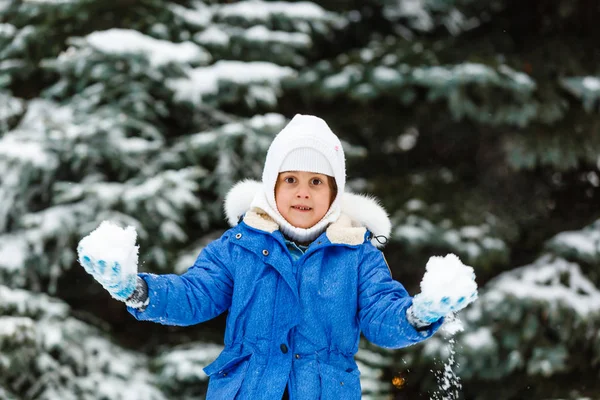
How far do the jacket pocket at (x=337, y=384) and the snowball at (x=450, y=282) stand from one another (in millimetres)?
468

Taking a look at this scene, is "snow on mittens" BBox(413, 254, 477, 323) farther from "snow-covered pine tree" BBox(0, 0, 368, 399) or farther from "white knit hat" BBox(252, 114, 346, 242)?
"snow-covered pine tree" BBox(0, 0, 368, 399)

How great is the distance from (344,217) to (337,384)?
580 millimetres

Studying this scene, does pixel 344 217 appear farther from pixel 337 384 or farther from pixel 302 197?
pixel 337 384

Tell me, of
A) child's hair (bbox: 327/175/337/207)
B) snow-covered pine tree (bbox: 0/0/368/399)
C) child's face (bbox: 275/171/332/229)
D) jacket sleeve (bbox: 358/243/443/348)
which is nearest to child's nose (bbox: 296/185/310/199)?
child's face (bbox: 275/171/332/229)

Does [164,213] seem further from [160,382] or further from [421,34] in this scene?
[421,34]

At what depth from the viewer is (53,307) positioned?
4758mm

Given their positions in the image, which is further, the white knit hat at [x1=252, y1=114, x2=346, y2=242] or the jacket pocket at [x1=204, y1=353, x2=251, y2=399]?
the white knit hat at [x1=252, y1=114, x2=346, y2=242]

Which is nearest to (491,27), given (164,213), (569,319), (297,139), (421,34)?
(421,34)

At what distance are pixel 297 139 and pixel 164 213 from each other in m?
2.32

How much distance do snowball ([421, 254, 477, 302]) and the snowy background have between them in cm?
296

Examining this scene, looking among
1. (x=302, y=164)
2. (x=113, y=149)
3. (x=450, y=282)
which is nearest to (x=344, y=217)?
(x=302, y=164)

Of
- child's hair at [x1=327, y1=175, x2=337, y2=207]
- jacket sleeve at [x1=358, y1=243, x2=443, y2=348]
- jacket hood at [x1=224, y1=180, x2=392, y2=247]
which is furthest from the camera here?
child's hair at [x1=327, y1=175, x2=337, y2=207]

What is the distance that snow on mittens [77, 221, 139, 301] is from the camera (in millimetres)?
1976

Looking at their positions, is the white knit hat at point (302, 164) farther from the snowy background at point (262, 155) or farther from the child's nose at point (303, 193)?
the snowy background at point (262, 155)
